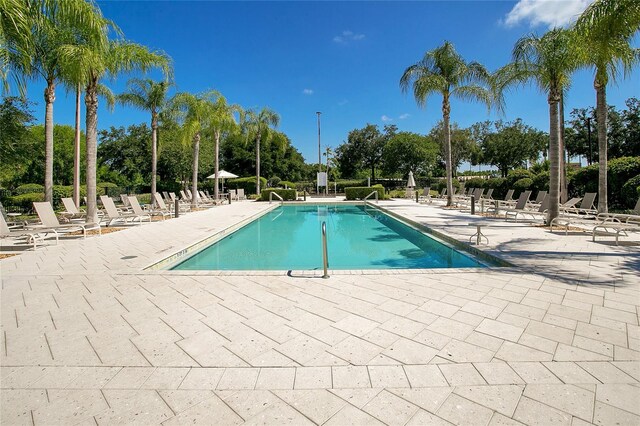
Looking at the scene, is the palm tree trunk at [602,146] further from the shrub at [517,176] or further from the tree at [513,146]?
the tree at [513,146]

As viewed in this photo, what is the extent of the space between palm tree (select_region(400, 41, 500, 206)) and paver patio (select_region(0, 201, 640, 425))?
13379mm

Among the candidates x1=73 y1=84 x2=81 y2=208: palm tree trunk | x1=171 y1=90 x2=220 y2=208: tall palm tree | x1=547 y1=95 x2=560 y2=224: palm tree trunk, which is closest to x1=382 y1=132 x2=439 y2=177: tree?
x1=171 y1=90 x2=220 y2=208: tall palm tree

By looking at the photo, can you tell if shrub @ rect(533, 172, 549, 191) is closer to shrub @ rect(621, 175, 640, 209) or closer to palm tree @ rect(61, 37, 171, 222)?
shrub @ rect(621, 175, 640, 209)

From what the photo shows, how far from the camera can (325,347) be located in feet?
9.21

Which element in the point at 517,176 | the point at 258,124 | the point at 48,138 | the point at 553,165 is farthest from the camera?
the point at 258,124

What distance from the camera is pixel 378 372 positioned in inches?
95.7

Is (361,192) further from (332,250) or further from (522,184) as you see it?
(332,250)

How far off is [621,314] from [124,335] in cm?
485

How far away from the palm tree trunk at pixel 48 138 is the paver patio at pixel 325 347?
8091mm

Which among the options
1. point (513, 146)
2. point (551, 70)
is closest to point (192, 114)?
point (551, 70)

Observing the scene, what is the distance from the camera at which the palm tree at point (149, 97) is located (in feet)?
56.6

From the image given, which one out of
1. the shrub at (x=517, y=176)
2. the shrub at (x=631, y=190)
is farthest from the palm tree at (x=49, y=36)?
the shrub at (x=517, y=176)

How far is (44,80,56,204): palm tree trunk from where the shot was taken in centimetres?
1152

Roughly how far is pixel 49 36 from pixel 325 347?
12201 mm
